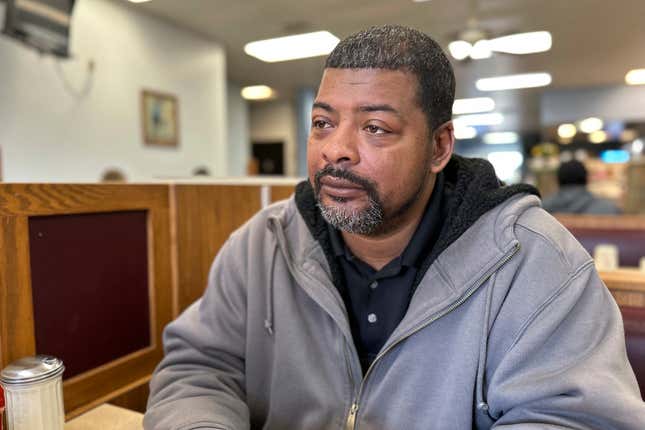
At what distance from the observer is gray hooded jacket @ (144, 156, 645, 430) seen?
2.77ft

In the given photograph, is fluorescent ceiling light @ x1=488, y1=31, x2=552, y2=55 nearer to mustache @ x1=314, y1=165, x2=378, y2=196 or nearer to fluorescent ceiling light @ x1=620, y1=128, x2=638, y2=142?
mustache @ x1=314, y1=165, x2=378, y2=196

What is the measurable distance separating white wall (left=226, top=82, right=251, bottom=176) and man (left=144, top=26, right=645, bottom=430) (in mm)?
6801

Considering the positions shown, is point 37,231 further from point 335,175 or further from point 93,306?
point 335,175

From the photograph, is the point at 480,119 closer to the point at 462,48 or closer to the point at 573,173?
the point at 462,48

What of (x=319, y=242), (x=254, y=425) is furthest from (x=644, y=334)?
(x=254, y=425)

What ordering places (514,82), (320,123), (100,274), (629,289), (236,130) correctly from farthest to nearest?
1. (236,130)
2. (514,82)
3. (629,289)
4. (100,274)
5. (320,123)

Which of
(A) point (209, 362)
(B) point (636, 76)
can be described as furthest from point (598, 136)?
(A) point (209, 362)

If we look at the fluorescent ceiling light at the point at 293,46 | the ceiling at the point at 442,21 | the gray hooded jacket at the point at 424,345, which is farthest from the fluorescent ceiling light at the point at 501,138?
the gray hooded jacket at the point at 424,345

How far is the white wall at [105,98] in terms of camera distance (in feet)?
11.9

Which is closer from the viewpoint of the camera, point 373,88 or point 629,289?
point 373,88

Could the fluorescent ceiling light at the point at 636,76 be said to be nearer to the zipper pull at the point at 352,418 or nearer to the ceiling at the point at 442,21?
the ceiling at the point at 442,21

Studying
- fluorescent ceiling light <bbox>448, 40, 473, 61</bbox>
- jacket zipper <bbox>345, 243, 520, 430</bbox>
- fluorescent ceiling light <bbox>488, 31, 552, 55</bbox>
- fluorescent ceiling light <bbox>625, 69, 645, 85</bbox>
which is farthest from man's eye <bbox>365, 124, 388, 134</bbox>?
fluorescent ceiling light <bbox>625, 69, 645, 85</bbox>

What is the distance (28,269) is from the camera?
0.98 metres

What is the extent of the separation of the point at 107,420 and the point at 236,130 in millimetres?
7365
